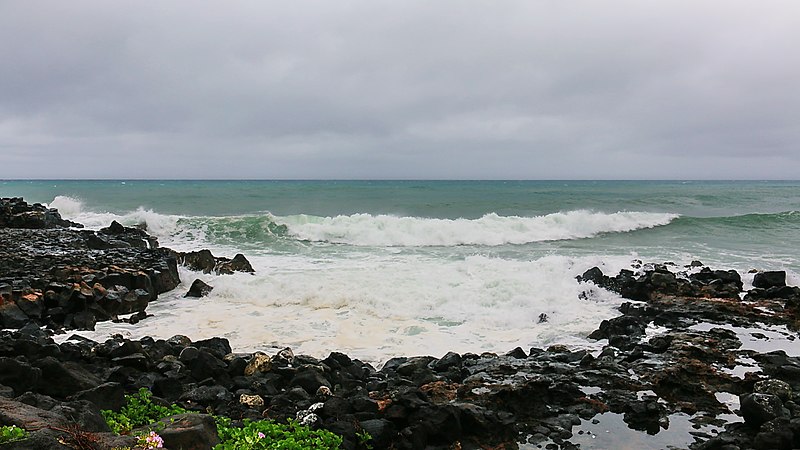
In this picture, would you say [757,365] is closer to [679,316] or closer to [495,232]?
[679,316]

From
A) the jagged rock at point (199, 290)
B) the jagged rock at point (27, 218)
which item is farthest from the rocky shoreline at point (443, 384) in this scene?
the jagged rock at point (27, 218)

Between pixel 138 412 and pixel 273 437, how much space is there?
155 cm

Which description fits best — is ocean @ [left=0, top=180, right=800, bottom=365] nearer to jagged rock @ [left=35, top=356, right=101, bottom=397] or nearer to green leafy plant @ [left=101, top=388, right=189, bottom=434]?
jagged rock @ [left=35, top=356, right=101, bottom=397]

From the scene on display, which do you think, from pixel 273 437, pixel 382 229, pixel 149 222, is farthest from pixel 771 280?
pixel 149 222

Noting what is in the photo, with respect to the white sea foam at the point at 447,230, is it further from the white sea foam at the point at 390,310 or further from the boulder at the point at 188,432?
the boulder at the point at 188,432

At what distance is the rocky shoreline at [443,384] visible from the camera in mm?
5656

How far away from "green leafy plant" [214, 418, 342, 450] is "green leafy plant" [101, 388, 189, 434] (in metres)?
0.58

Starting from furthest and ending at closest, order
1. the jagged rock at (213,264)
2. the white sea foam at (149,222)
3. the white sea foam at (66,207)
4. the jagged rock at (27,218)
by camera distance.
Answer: the white sea foam at (66,207) < the white sea foam at (149,222) < the jagged rock at (27,218) < the jagged rock at (213,264)

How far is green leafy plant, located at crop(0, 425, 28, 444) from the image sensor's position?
3379 millimetres

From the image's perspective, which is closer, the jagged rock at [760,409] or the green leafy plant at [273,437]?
the green leafy plant at [273,437]

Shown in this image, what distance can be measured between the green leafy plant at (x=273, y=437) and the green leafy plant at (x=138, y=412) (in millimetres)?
581

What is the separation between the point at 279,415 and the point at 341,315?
584 centimetres

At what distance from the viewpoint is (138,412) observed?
5.43 meters

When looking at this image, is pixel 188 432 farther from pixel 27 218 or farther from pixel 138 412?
pixel 27 218
